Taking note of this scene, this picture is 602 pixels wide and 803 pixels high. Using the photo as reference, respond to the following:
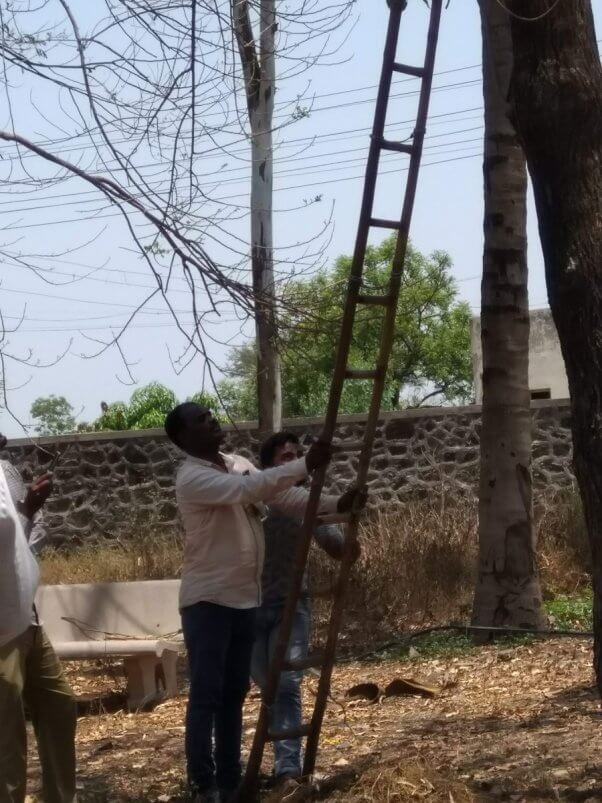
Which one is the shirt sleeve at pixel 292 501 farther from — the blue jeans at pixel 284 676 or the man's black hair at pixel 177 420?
the man's black hair at pixel 177 420

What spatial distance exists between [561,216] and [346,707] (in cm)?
425

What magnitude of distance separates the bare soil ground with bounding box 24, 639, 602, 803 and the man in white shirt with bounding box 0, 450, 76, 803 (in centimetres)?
101

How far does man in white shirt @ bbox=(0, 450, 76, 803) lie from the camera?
4691 mm

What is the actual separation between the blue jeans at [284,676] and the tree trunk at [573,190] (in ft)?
5.14

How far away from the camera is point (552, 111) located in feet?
15.6

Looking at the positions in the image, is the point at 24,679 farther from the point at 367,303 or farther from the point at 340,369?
the point at 367,303

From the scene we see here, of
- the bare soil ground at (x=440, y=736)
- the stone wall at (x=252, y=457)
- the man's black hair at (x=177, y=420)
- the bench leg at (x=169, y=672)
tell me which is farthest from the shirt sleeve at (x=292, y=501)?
the stone wall at (x=252, y=457)

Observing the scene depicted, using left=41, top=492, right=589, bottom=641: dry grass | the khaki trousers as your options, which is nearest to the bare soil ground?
the khaki trousers

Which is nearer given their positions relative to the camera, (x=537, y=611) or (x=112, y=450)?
(x=537, y=611)

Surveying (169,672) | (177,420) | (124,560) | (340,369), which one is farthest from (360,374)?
(124,560)

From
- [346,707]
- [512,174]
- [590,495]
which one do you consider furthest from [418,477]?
[590,495]

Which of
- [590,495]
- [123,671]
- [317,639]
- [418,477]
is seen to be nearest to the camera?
Result: [590,495]

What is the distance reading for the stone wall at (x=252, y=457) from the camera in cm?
1388

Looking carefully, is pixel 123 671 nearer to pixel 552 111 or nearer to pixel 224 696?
pixel 224 696
